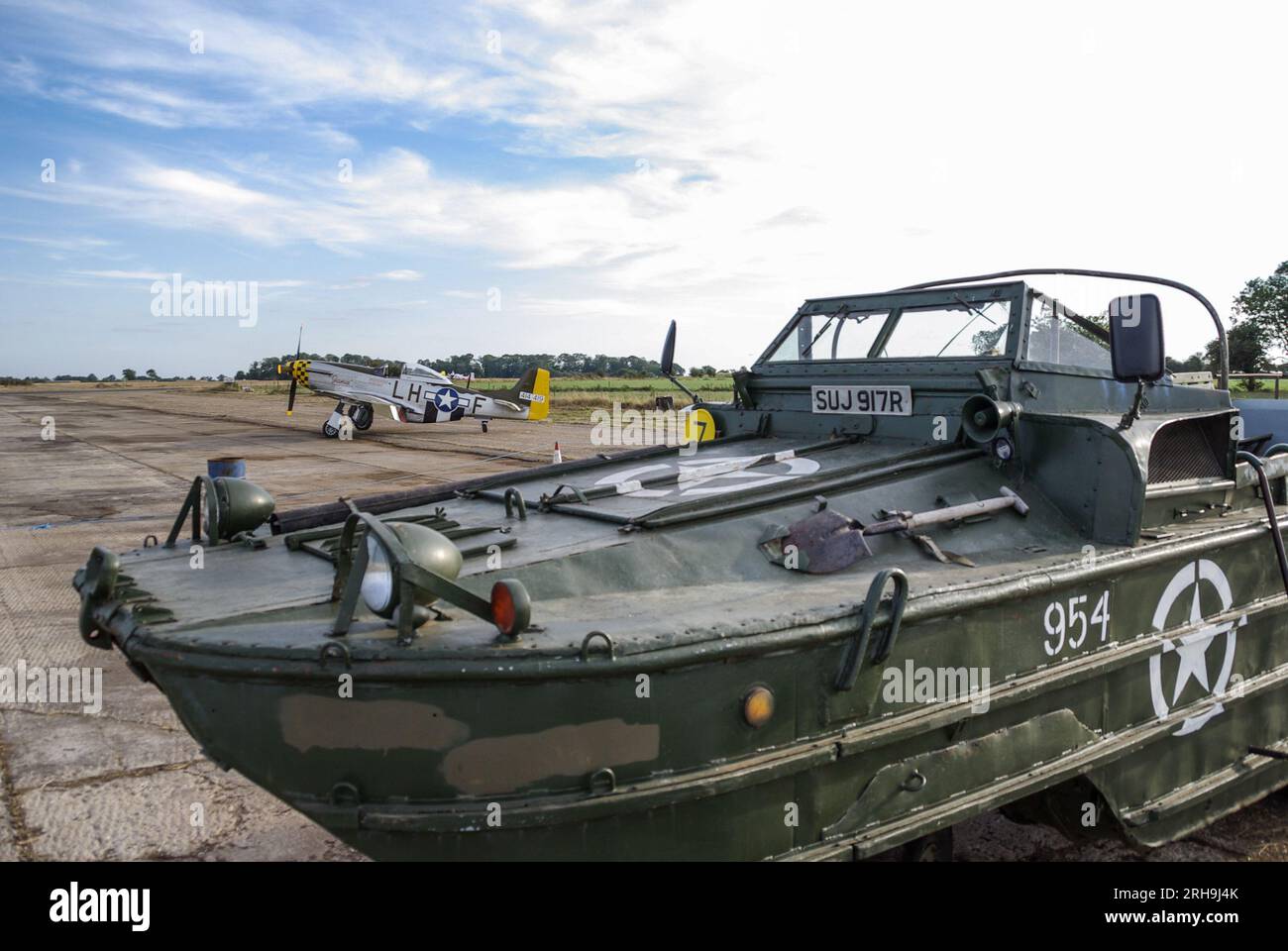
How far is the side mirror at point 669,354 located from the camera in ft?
18.4

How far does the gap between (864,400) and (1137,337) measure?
143 cm

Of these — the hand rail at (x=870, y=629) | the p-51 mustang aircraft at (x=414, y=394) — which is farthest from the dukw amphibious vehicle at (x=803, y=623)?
the p-51 mustang aircraft at (x=414, y=394)

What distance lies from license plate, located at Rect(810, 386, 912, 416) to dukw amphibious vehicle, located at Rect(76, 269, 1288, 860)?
0.02m

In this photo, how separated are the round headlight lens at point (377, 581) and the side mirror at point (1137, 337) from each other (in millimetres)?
2615

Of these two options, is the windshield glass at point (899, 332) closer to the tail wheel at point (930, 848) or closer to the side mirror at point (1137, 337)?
the side mirror at point (1137, 337)

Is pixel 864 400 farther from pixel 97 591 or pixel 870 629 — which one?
pixel 97 591

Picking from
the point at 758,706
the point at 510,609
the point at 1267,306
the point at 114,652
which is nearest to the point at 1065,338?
the point at 758,706

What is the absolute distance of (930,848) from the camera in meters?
3.64

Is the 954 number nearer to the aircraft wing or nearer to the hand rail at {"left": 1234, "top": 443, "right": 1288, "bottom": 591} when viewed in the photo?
the hand rail at {"left": 1234, "top": 443, "right": 1288, "bottom": 591}

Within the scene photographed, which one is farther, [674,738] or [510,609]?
[674,738]

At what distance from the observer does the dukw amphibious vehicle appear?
2740 millimetres

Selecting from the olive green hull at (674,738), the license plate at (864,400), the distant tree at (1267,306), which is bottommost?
the olive green hull at (674,738)

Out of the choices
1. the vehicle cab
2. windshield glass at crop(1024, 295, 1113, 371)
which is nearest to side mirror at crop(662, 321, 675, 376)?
the vehicle cab

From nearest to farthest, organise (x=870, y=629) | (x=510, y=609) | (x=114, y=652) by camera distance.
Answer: (x=510, y=609) < (x=870, y=629) < (x=114, y=652)
